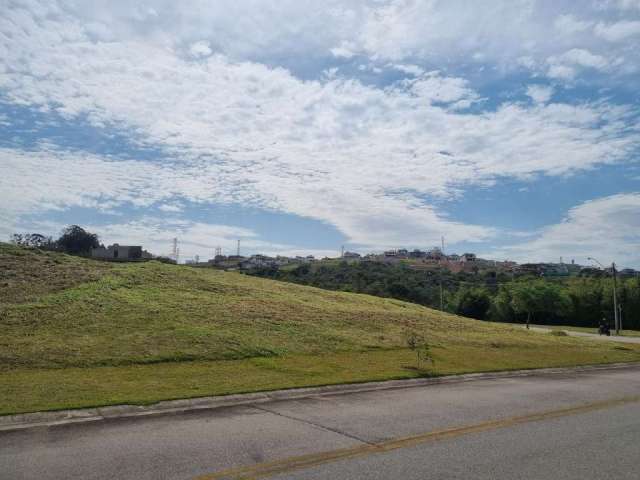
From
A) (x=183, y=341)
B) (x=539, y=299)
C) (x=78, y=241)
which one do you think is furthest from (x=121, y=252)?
(x=539, y=299)

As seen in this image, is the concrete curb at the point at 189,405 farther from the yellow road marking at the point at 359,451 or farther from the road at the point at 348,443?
the yellow road marking at the point at 359,451

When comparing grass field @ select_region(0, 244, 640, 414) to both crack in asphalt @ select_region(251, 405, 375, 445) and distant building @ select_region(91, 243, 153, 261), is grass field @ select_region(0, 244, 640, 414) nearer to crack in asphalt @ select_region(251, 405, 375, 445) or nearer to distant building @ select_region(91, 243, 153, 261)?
crack in asphalt @ select_region(251, 405, 375, 445)

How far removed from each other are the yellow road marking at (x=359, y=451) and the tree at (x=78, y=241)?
190ft

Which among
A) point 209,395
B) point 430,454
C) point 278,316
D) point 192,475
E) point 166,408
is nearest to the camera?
point 192,475

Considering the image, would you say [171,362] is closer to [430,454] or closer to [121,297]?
[121,297]

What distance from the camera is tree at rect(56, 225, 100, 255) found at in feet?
195

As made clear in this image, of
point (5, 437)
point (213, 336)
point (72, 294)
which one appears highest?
point (72, 294)

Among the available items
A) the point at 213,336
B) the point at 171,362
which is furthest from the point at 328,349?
the point at 171,362

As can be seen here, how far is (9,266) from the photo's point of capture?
74.1 feet

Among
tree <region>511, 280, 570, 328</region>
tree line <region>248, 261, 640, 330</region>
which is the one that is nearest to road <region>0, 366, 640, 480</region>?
tree line <region>248, 261, 640, 330</region>

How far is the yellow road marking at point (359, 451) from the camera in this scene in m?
6.21

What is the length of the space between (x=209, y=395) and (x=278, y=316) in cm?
1257

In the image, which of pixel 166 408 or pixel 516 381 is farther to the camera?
pixel 516 381

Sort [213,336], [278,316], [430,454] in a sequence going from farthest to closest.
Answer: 1. [278,316]
2. [213,336]
3. [430,454]
